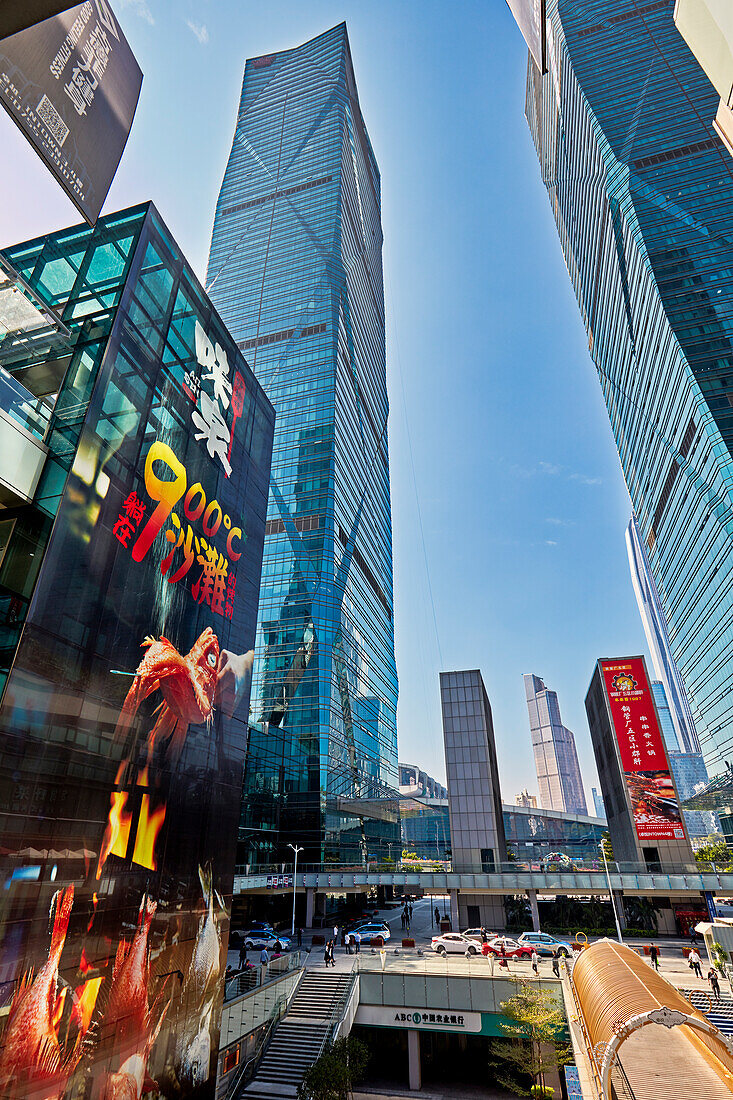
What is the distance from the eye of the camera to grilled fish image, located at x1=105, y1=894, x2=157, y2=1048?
15219 mm

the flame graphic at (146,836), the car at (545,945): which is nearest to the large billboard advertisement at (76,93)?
the flame graphic at (146,836)

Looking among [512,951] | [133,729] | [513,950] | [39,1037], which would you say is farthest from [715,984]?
[133,729]

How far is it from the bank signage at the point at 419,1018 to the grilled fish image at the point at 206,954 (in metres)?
12.3

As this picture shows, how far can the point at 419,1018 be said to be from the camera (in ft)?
92.1

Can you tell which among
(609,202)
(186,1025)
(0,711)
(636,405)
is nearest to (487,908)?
(186,1025)

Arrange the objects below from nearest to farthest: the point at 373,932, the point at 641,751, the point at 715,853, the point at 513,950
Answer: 1. the point at 513,950
2. the point at 373,932
3. the point at 641,751
4. the point at 715,853

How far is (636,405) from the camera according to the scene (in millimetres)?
89812

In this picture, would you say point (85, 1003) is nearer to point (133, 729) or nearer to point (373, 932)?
point (133, 729)

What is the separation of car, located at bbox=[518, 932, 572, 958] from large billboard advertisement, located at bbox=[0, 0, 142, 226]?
1584 inches

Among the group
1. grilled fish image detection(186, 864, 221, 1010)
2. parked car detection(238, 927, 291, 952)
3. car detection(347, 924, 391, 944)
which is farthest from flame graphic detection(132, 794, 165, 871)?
car detection(347, 924, 391, 944)

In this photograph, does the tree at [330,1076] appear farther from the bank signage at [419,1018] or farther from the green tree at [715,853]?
the green tree at [715,853]

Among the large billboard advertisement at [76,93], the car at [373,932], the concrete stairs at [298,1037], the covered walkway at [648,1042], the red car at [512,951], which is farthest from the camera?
the car at [373,932]

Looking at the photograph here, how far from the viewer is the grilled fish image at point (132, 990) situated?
15.2 metres

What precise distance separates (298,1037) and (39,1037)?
17142mm
